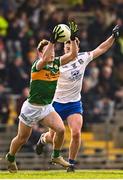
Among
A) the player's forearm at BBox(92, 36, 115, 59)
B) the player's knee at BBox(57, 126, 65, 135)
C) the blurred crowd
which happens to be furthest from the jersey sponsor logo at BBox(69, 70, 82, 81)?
the blurred crowd

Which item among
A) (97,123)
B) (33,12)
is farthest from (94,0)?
(97,123)

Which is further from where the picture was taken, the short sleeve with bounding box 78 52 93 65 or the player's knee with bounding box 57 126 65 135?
the short sleeve with bounding box 78 52 93 65

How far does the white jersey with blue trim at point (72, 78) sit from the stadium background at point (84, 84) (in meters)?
5.11

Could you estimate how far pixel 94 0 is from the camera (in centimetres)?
3506

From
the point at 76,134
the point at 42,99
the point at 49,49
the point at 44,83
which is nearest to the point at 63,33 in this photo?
the point at 49,49

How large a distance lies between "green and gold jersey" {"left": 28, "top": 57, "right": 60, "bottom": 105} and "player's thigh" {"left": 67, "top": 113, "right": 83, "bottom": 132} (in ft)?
3.47

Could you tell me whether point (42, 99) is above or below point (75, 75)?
below

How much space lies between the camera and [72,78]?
71.1ft

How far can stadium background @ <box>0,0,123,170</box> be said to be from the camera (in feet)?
92.4

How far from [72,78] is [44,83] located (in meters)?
1.56

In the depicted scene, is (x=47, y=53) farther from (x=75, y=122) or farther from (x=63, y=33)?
(x=75, y=122)

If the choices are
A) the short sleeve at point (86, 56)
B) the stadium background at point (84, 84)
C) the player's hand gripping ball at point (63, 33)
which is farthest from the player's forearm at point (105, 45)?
the stadium background at point (84, 84)

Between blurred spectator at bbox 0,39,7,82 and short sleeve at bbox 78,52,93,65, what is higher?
short sleeve at bbox 78,52,93,65

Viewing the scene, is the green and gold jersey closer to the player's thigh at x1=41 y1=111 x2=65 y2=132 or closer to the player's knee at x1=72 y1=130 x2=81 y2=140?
the player's thigh at x1=41 y1=111 x2=65 y2=132
